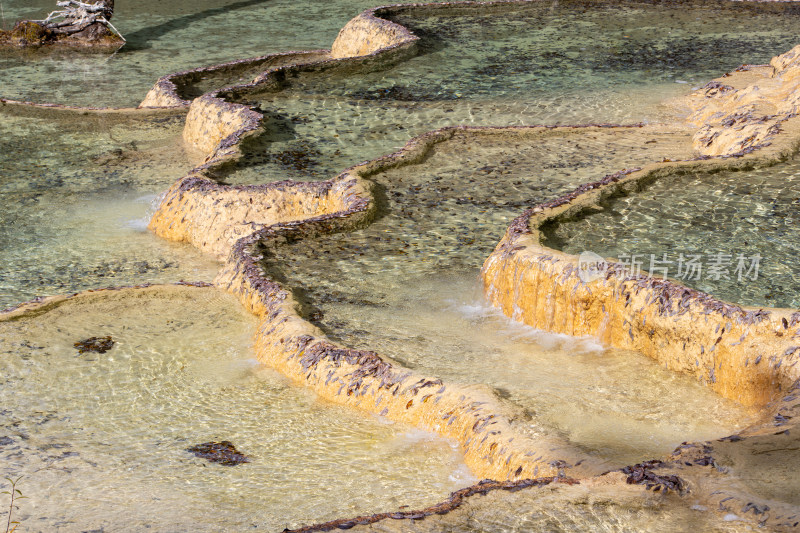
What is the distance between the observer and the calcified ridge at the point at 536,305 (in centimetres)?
358

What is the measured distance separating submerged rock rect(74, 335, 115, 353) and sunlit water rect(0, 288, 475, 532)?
53 millimetres

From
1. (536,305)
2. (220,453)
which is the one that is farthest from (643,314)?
(220,453)

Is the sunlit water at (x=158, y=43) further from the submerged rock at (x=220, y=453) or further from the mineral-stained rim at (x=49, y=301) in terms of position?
the submerged rock at (x=220, y=453)

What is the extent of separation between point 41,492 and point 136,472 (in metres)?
0.38

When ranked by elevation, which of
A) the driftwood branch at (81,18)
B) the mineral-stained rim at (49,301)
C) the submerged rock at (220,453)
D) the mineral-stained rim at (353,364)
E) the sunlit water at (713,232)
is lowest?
the submerged rock at (220,453)

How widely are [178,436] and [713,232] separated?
10.3 ft

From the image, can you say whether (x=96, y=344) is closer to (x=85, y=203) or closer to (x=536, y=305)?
(x=536, y=305)

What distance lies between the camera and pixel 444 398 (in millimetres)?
4238

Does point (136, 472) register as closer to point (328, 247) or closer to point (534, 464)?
point (534, 464)

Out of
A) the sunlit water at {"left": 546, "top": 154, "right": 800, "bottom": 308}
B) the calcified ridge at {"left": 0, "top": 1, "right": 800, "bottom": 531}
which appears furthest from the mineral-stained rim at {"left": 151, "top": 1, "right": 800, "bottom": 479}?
the sunlit water at {"left": 546, "top": 154, "right": 800, "bottom": 308}

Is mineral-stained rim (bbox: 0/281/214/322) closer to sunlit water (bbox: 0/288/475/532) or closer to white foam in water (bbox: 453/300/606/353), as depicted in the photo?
sunlit water (bbox: 0/288/475/532)

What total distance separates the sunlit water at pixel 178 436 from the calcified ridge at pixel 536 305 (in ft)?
0.51

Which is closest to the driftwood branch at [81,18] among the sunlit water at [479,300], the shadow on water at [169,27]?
the shadow on water at [169,27]

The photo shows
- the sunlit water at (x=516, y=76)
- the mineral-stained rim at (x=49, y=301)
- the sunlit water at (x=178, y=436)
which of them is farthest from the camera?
the sunlit water at (x=516, y=76)
